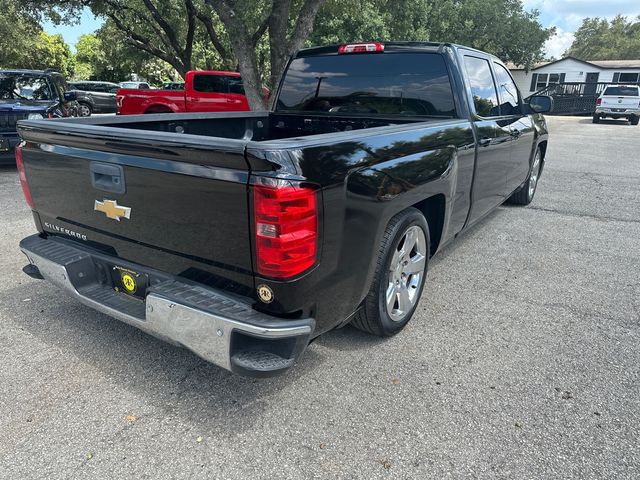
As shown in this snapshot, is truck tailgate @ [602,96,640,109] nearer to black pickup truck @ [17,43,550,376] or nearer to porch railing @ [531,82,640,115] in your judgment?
porch railing @ [531,82,640,115]

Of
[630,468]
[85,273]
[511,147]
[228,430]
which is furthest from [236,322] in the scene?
[511,147]

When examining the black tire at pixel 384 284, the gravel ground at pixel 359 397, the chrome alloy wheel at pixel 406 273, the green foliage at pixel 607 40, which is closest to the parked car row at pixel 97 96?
the gravel ground at pixel 359 397

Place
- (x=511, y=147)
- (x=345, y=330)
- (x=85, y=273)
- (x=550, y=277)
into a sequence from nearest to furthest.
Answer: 1. (x=85, y=273)
2. (x=345, y=330)
3. (x=550, y=277)
4. (x=511, y=147)

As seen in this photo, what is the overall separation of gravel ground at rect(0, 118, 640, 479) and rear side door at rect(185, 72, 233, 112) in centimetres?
1045

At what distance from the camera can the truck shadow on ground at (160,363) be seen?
2.49 m

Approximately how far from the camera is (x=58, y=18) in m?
16.5

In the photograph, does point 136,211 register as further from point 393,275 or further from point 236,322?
point 393,275

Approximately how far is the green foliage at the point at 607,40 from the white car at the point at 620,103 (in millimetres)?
74152

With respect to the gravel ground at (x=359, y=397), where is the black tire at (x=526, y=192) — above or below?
above

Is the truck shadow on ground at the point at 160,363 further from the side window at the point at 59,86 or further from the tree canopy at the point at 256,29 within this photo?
the tree canopy at the point at 256,29

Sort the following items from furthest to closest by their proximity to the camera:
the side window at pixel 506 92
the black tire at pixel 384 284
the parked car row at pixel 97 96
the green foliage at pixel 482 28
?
the green foliage at pixel 482 28
the parked car row at pixel 97 96
the side window at pixel 506 92
the black tire at pixel 384 284

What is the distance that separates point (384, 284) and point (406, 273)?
0.39 meters

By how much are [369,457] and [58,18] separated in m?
19.3

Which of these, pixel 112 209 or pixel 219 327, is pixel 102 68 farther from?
pixel 219 327
